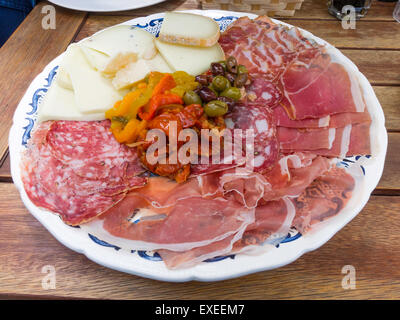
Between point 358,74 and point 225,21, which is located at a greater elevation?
point 225,21

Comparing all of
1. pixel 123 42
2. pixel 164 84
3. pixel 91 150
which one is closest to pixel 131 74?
pixel 164 84

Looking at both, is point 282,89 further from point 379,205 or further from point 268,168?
point 379,205

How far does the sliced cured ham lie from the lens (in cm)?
104

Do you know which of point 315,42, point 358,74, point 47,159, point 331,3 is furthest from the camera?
point 331,3

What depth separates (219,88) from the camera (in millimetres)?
1271

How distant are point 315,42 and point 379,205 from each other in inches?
34.3

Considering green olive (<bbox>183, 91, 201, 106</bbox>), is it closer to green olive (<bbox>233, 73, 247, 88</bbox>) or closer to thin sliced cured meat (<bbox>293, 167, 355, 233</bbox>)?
green olive (<bbox>233, 73, 247, 88</bbox>)

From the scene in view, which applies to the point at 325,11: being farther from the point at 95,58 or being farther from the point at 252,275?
the point at 252,275

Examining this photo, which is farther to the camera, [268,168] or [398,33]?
[398,33]

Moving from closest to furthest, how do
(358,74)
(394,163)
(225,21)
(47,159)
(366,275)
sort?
(366,275) < (47,159) < (394,163) < (358,74) < (225,21)

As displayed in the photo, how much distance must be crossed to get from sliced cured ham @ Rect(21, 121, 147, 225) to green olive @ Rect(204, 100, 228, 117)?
333mm

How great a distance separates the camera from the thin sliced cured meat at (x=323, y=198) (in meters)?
1.01

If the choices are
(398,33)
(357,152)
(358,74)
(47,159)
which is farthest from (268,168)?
(398,33)

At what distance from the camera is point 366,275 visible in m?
0.99
